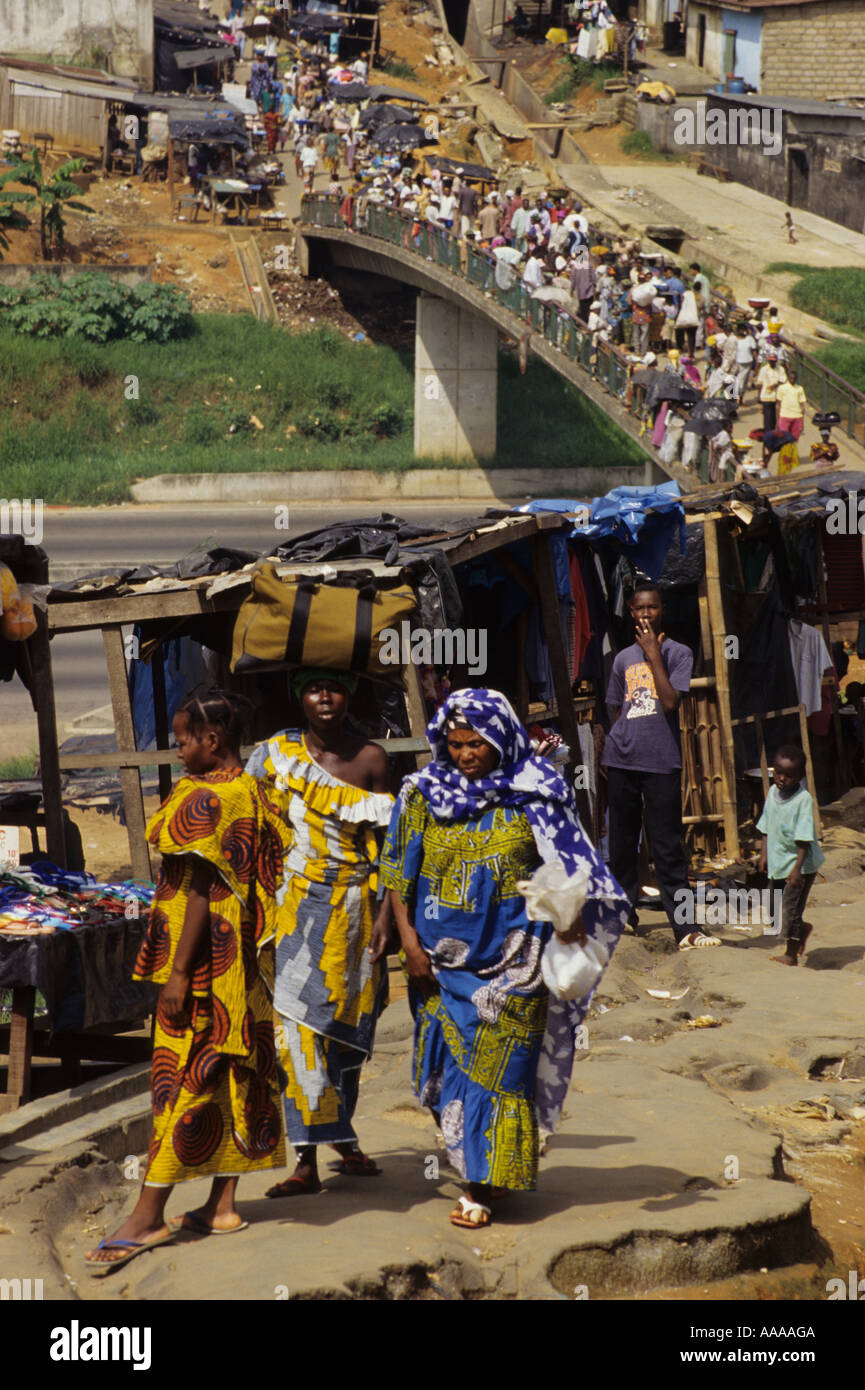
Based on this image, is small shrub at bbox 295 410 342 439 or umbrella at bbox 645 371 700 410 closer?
umbrella at bbox 645 371 700 410

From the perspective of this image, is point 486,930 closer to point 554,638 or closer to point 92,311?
point 554,638

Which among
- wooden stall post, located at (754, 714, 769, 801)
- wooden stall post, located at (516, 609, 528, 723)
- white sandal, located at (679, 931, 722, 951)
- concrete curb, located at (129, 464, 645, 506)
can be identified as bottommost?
white sandal, located at (679, 931, 722, 951)

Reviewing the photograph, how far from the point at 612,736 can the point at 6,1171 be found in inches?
171

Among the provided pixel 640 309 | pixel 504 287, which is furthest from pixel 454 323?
pixel 640 309

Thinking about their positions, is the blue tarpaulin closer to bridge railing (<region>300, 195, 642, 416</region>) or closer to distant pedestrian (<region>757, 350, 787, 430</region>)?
bridge railing (<region>300, 195, 642, 416</region>)

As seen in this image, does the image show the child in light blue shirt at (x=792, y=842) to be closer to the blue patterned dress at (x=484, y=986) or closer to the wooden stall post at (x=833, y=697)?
the wooden stall post at (x=833, y=697)

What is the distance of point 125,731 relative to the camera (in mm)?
8047

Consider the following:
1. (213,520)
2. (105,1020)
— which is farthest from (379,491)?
(105,1020)

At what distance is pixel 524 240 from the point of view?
29.4 meters

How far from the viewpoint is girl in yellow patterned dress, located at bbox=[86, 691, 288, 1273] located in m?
4.72

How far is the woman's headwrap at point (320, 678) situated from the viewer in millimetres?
5527

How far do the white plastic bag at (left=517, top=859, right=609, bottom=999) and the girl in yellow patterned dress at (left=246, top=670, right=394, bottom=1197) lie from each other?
56 centimetres

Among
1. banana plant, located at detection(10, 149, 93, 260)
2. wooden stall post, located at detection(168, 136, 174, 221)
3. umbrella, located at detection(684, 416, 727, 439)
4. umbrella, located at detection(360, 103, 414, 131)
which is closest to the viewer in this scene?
umbrella, located at detection(684, 416, 727, 439)

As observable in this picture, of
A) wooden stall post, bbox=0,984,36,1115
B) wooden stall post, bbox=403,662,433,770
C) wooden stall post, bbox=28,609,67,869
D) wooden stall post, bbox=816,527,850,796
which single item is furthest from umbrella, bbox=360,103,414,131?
wooden stall post, bbox=0,984,36,1115
